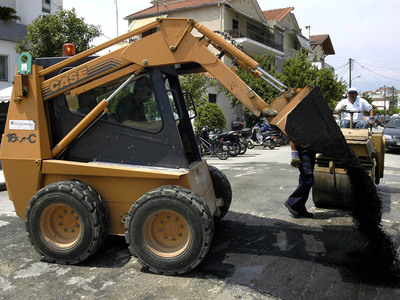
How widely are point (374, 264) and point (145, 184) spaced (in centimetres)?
260

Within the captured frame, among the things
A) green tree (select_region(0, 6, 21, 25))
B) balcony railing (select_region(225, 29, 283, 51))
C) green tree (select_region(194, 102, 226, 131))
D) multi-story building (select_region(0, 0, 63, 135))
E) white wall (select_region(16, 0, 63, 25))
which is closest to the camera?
green tree (select_region(0, 6, 21, 25))

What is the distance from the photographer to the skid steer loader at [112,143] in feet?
13.0

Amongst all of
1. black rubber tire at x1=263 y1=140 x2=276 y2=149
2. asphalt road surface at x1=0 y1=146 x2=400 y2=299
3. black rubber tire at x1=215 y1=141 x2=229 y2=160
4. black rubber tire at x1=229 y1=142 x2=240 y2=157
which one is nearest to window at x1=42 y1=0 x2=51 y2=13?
black rubber tire at x1=215 y1=141 x2=229 y2=160

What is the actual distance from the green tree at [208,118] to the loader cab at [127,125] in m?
13.9

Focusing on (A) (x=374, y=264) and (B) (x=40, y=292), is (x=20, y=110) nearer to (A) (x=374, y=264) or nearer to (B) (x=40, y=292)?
(B) (x=40, y=292)

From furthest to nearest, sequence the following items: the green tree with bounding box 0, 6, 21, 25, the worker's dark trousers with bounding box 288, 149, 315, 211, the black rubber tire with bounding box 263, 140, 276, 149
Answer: the black rubber tire with bounding box 263, 140, 276, 149 < the green tree with bounding box 0, 6, 21, 25 < the worker's dark trousers with bounding box 288, 149, 315, 211

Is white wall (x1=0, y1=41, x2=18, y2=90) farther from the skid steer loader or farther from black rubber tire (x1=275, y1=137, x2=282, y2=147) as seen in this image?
the skid steer loader

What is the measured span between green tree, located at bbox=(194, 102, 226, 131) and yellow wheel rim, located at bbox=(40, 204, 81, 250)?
46.7ft

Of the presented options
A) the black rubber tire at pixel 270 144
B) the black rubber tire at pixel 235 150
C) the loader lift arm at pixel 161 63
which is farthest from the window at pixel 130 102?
the black rubber tire at pixel 270 144

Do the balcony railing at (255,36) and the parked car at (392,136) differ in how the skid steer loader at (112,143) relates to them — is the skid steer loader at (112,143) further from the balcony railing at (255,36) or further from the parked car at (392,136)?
the balcony railing at (255,36)

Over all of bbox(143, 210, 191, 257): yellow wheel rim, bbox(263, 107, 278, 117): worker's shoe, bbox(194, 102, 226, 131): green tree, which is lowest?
bbox(143, 210, 191, 257): yellow wheel rim

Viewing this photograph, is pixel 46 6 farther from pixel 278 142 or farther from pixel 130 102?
pixel 130 102

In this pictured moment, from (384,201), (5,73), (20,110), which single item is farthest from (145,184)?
(5,73)

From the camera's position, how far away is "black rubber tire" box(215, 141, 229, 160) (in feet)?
48.1
